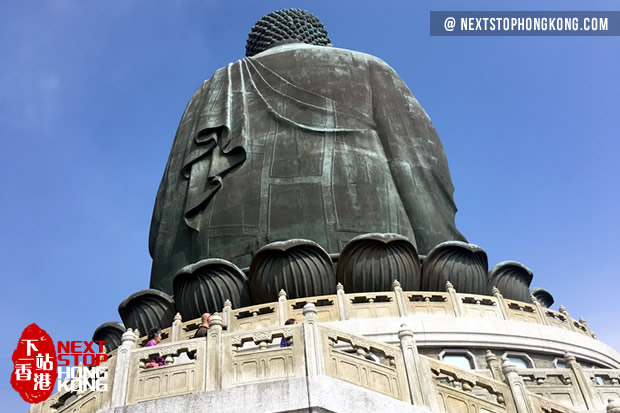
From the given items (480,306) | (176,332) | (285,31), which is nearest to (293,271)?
(176,332)

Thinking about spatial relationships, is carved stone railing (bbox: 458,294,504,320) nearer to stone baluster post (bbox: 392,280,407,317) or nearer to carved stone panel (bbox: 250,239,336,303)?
stone baluster post (bbox: 392,280,407,317)

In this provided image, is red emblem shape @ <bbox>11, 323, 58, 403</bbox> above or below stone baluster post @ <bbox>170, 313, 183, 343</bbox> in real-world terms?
below

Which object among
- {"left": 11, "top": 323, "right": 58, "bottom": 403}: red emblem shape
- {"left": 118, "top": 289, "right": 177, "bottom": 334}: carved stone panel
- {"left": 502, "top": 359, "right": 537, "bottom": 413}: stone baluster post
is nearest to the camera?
{"left": 502, "top": 359, "right": 537, "bottom": 413}: stone baluster post

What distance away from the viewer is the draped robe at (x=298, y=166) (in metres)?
12.4

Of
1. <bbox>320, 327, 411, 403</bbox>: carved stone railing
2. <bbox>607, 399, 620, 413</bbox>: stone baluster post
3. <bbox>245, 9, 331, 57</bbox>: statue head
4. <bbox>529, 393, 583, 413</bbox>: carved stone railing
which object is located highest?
<bbox>245, 9, 331, 57</bbox>: statue head

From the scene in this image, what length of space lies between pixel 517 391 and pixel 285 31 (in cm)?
1388

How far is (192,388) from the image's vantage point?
5496 mm

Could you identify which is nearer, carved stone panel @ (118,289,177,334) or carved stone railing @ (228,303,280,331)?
carved stone railing @ (228,303,280,331)

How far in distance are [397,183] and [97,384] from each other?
27.9 feet

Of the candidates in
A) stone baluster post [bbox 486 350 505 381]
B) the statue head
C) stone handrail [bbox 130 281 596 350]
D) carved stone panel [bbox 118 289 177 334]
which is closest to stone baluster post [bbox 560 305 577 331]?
stone handrail [bbox 130 281 596 350]

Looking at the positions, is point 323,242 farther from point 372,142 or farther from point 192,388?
point 192,388

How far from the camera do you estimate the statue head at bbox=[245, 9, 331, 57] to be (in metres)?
18.2

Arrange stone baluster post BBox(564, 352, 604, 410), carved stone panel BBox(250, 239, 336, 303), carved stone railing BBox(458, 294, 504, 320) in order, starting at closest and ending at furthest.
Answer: stone baluster post BBox(564, 352, 604, 410) → carved stone railing BBox(458, 294, 504, 320) → carved stone panel BBox(250, 239, 336, 303)

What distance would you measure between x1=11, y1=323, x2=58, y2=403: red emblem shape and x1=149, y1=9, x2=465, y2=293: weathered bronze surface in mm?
5177
